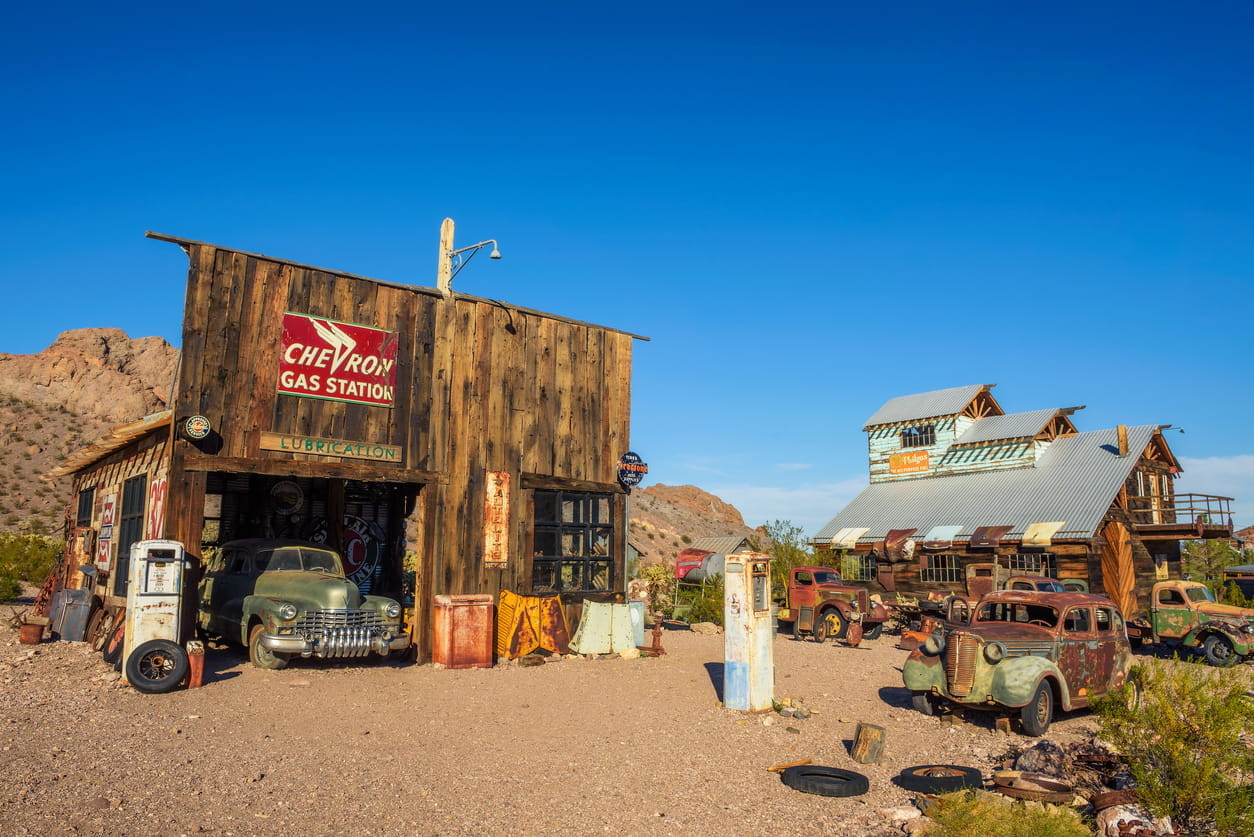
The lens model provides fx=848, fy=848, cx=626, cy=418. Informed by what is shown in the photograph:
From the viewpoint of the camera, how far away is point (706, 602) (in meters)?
25.2

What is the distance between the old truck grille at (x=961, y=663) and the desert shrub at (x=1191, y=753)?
135 inches

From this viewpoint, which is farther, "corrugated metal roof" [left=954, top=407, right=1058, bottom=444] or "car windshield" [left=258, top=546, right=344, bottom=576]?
"corrugated metal roof" [left=954, top=407, right=1058, bottom=444]

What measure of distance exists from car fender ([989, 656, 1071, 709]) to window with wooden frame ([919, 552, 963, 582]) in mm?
18261

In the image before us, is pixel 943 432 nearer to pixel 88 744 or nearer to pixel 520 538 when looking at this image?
pixel 520 538

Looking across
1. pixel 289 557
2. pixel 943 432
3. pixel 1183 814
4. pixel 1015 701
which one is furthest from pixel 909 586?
pixel 1183 814

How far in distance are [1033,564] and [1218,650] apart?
352 inches

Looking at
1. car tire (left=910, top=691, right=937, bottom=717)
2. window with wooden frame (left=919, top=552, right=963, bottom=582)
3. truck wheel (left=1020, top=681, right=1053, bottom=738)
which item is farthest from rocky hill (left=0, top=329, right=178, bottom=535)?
truck wheel (left=1020, top=681, right=1053, bottom=738)

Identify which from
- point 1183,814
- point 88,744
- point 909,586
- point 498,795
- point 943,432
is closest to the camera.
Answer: point 1183,814

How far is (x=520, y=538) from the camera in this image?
16.1 m

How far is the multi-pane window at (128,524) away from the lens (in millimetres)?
14789

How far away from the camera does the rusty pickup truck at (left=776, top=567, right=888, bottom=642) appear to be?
2109 centimetres

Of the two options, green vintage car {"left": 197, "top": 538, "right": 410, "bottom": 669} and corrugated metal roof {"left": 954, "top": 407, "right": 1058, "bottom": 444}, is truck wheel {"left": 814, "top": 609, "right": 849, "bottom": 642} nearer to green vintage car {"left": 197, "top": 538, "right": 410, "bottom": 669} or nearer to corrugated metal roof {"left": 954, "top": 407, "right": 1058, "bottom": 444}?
green vintage car {"left": 197, "top": 538, "right": 410, "bottom": 669}

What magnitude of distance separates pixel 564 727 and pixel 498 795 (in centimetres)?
288

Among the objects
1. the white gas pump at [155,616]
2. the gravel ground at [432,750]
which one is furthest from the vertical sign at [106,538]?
the white gas pump at [155,616]
